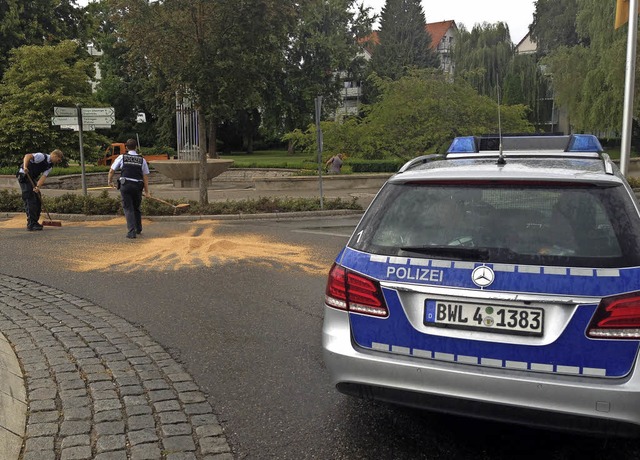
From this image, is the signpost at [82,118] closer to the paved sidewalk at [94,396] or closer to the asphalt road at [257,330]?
the asphalt road at [257,330]

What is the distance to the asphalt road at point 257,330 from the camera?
Result: 11.3 ft

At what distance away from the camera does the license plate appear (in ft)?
9.59

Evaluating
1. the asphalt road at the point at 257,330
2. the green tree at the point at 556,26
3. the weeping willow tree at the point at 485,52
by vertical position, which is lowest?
the asphalt road at the point at 257,330

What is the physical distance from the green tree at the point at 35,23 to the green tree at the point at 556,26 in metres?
42.3

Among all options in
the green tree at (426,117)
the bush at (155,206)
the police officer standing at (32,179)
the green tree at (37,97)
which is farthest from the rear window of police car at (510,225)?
the green tree at (37,97)

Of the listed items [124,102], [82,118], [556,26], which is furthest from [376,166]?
[556,26]

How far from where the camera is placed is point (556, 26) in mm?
60656

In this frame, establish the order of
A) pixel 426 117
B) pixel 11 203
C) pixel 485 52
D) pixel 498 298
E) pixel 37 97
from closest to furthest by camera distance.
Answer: pixel 498 298 < pixel 11 203 < pixel 426 117 < pixel 37 97 < pixel 485 52

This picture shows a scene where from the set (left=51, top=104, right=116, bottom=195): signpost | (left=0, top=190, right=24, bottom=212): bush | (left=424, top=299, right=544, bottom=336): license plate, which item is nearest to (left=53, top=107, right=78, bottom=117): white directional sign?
(left=51, top=104, right=116, bottom=195): signpost

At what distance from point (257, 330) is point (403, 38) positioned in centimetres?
7065

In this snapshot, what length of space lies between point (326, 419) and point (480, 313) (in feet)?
Answer: 4.23

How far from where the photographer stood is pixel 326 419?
3.77 metres

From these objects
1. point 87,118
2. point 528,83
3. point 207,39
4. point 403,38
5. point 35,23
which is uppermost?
point 403,38

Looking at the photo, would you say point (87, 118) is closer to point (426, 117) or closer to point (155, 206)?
point (155, 206)
